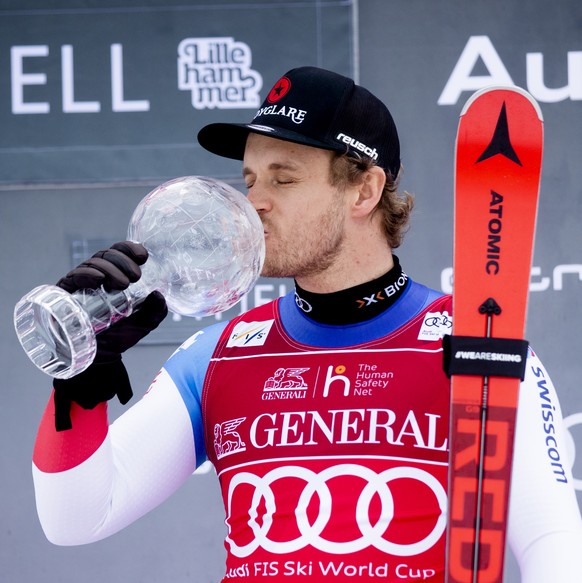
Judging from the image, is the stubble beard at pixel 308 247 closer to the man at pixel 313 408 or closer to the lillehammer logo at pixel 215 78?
the man at pixel 313 408

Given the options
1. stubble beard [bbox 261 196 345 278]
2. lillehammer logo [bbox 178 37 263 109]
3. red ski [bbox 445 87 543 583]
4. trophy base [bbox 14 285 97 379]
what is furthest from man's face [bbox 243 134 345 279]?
lillehammer logo [bbox 178 37 263 109]

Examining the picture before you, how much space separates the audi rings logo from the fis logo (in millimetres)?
265

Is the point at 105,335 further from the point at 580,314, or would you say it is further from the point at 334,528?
the point at 580,314

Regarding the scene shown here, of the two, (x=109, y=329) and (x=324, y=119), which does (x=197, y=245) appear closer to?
(x=109, y=329)

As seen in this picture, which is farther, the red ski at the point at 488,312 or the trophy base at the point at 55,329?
the red ski at the point at 488,312

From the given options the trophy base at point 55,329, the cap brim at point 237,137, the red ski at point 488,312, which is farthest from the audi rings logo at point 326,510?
the cap brim at point 237,137

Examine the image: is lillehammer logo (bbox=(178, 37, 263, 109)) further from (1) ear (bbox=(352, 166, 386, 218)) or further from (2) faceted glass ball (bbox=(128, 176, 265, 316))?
(2) faceted glass ball (bbox=(128, 176, 265, 316))

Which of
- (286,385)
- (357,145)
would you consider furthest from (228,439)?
(357,145)

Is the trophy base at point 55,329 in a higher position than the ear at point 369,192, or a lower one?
lower

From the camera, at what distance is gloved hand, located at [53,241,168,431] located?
1366mm

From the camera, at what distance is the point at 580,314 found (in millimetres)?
3227

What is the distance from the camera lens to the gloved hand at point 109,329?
53.8 inches

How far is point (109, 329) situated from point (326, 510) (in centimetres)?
44

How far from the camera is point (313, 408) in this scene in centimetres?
170
